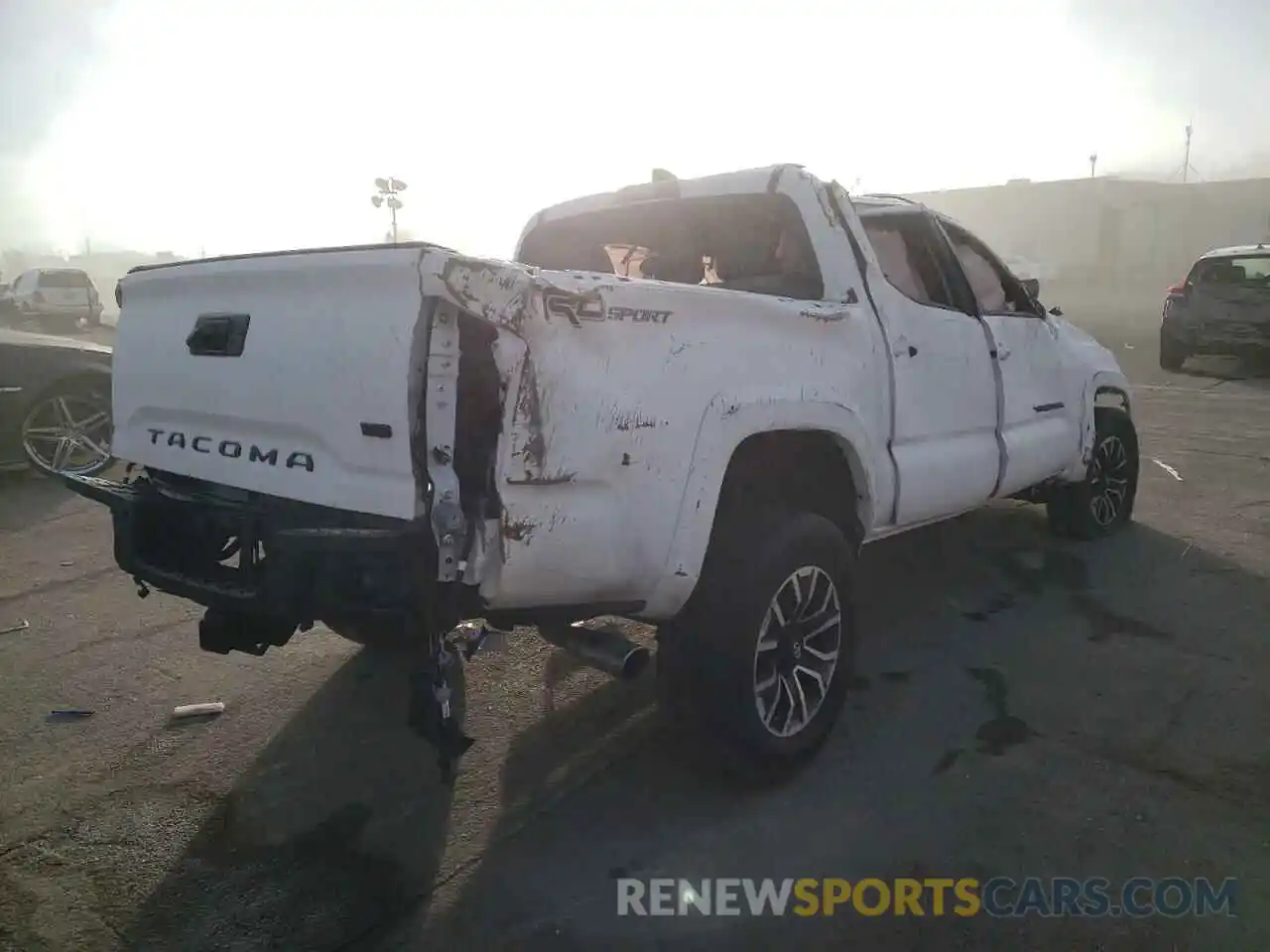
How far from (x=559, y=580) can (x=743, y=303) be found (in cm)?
107

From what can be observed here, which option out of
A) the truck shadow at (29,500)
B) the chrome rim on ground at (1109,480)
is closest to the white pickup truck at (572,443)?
the chrome rim on ground at (1109,480)

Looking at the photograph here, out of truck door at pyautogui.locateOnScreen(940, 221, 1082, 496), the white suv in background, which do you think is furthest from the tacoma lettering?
the white suv in background

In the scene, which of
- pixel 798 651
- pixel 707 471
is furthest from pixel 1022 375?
pixel 707 471

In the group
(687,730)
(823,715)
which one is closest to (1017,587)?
(823,715)

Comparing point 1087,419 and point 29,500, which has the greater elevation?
point 1087,419

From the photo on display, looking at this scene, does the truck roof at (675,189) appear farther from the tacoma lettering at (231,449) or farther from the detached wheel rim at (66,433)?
the detached wheel rim at (66,433)

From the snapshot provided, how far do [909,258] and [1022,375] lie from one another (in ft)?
3.37

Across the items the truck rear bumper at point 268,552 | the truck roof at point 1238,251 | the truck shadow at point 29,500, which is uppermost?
the truck roof at point 1238,251

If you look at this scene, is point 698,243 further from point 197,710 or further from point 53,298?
point 53,298

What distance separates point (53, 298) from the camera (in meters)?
24.0

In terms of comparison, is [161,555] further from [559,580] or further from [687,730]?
[687,730]

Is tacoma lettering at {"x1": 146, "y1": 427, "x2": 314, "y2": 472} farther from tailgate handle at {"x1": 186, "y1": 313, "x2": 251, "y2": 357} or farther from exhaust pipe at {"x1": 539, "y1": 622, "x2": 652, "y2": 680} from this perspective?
exhaust pipe at {"x1": 539, "y1": 622, "x2": 652, "y2": 680}

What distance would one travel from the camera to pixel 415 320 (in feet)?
7.41

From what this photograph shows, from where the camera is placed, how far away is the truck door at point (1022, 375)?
4.53 metres
